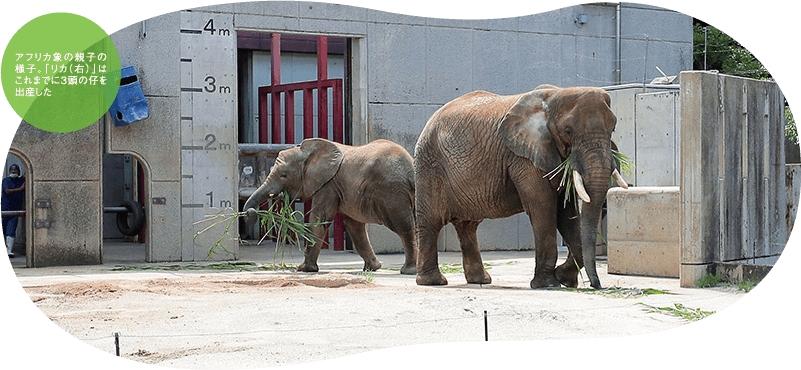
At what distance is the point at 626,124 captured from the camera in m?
14.5

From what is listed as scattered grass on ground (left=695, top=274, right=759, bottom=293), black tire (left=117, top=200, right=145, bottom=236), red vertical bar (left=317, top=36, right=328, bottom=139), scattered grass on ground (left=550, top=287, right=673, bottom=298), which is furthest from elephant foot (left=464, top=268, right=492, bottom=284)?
black tire (left=117, top=200, right=145, bottom=236)

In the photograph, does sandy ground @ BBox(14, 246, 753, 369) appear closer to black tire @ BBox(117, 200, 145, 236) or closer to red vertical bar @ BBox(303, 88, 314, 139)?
black tire @ BBox(117, 200, 145, 236)

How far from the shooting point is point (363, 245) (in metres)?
13.5

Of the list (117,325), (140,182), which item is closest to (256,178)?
(140,182)

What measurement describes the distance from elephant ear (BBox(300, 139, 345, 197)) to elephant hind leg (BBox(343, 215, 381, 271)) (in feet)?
2.34

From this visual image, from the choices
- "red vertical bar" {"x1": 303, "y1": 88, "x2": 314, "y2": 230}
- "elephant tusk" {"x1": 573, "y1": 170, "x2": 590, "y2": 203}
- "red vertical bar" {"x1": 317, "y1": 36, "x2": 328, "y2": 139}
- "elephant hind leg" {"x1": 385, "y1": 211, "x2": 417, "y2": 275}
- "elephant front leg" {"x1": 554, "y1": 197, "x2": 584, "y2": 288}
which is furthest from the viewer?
"red vertical bar" {"x1": 303, "y1": 88, "x2": 314, "y2": 230}

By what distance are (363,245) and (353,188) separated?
2.91 ft

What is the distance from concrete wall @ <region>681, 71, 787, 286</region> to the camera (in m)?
9.80

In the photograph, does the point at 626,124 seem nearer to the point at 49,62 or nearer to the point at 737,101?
the point at 737,101

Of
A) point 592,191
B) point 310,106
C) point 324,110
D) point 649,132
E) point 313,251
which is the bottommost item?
point 313,251

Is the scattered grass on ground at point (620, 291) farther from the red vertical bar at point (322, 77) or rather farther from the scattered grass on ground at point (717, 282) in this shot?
the red vertical bar at point (322, 77)

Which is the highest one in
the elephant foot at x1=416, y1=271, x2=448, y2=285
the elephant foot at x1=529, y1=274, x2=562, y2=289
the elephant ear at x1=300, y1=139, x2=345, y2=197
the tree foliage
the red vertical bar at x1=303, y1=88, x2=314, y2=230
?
the tree foliage

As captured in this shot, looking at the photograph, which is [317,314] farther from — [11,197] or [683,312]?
[11,197]

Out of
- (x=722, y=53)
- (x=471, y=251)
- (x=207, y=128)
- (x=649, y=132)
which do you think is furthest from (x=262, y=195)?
(x=722, y=53)
